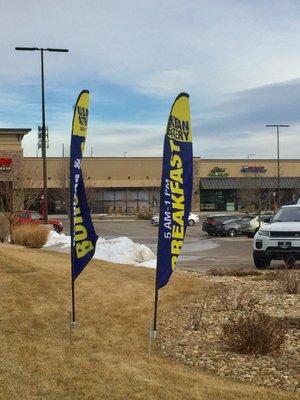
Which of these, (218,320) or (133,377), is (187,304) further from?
(133,377)

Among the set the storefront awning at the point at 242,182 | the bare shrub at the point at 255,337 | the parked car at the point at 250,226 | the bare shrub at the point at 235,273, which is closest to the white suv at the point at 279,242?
the bare shrub at the point at 235,273

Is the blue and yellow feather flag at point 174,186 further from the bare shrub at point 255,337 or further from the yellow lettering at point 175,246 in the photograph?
the bare shrub at point 255,337

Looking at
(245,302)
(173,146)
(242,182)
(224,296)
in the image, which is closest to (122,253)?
(245,302)

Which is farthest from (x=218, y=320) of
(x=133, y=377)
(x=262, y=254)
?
(x=262, y=254)

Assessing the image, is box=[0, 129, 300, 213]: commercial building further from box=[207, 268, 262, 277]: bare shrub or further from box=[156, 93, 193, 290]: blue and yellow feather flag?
box=[156, 93, 193, 290]: blue and yellow feather flag

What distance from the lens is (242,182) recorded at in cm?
7131

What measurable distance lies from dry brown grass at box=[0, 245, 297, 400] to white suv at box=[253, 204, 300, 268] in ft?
13.9

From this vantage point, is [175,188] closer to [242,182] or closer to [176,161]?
[176,161]

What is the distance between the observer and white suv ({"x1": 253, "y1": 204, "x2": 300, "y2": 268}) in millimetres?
14453

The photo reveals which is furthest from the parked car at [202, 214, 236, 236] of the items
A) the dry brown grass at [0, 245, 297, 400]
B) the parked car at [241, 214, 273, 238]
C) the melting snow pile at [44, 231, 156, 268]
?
the dry brown grass at [0, 245, 297, 400]

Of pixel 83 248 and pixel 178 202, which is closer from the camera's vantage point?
pixel 178 202

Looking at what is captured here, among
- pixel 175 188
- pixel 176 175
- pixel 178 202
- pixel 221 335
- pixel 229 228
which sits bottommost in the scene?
pixel 221 335

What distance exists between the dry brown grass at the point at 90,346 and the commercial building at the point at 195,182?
55.8 metres

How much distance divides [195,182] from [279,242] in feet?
189
